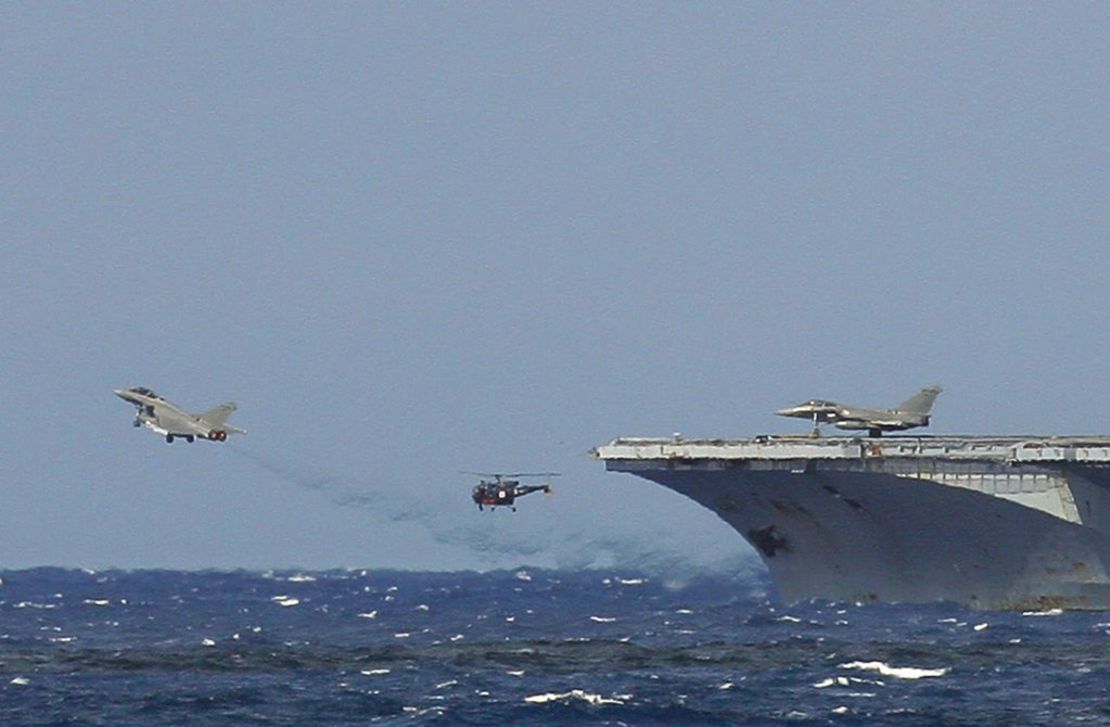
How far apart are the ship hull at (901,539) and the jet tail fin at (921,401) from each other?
6.21 meters

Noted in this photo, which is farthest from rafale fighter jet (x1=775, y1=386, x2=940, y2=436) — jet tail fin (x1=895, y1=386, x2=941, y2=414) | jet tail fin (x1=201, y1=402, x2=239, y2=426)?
jet tail fin (x1=201, y1=402, x2=239, y2=426)

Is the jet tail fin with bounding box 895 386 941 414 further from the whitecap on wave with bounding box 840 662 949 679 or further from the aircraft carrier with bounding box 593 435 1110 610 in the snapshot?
the whitecap on wave with bounding box 840 662 949 679

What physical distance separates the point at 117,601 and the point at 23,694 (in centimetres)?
5403

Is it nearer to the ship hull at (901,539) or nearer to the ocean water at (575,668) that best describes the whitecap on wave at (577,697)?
the ocean water at (575,668)

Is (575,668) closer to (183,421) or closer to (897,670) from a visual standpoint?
(897,670)

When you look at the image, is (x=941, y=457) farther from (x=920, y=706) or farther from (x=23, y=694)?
(x=23, y=694)

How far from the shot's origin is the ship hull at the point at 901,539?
65.1 meters

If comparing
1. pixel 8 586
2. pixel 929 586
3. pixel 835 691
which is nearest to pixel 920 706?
pixel 835 691

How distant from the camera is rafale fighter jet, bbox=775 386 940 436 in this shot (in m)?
74.3

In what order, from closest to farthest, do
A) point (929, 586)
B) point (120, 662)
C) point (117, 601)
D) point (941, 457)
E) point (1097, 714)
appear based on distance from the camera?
point (1097, 714), point (120, 662), point (941, 457), point (929, 586), point (117, 601)

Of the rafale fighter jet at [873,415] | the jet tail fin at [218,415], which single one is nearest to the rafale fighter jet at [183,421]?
the jet tail fin at [218,415]

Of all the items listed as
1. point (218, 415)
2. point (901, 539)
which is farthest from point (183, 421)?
point (901, 539)

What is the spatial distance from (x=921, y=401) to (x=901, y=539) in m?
7.50

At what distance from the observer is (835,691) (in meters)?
46.8
